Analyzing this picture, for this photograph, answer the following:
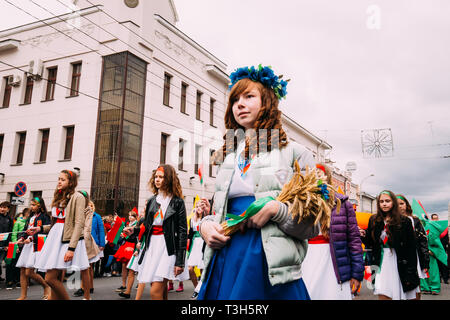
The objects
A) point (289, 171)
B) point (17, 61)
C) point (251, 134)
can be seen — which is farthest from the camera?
point (17, 61)

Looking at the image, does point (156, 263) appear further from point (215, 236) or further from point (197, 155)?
point (197, 155)

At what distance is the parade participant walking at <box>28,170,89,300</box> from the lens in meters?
4.96

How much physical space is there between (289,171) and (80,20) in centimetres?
2080

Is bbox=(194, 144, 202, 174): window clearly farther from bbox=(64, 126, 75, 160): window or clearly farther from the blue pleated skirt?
the blue pleated skirt

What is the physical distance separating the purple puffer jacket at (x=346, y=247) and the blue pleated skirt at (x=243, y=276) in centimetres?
234

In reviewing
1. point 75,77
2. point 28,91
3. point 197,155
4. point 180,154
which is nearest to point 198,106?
point 197,155

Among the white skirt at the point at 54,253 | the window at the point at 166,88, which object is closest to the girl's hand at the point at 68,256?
the white skirt at the point at 54,253

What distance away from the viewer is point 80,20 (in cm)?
1953

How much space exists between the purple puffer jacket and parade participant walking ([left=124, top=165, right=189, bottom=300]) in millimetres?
1993

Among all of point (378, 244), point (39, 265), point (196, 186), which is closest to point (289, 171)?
point (378, 244)

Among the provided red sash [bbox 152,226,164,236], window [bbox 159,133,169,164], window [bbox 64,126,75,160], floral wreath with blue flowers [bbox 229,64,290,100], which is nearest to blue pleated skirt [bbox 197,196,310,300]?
floral wreath with blue flowers [bbox 229,64,290,100]

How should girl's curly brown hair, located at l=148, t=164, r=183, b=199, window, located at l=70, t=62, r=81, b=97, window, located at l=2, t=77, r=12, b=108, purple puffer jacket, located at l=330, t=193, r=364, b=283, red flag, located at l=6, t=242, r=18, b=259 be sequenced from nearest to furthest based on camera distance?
1. purple puffer jacket, located at l=330, t=193, r=364, b=283
2. girl's curly brown hair, located at l=148, t=164, r=183, b=199
3. red flag, located at l=6, t=242, r=18, b=259
4. window, located at l=70, t=62, r=81, b=97
5. window, located at l=2, t=77, r=12, b=108

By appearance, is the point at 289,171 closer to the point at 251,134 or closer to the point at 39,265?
the point at 251,134

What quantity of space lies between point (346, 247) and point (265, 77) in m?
2.77
